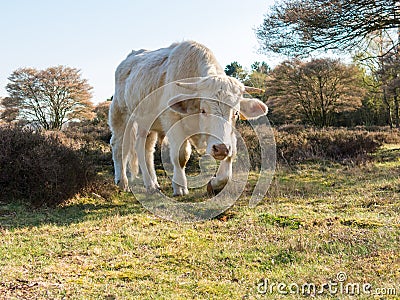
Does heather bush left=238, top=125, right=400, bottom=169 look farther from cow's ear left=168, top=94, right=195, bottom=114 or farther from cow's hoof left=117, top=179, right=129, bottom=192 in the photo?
cow's ear left=168, top=94, right=195, bottom=114

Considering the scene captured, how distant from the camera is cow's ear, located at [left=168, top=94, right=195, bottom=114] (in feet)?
17.4

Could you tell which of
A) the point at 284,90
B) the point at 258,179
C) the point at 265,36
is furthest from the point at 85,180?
the point at 284,90

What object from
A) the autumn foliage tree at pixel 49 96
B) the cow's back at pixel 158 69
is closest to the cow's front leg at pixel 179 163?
the cow's back at pixel 158 69

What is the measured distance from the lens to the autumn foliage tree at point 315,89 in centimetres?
2798

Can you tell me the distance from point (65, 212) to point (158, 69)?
2.72 metres

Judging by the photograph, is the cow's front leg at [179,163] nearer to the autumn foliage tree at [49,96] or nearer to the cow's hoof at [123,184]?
the cow's hoof at [123,184]

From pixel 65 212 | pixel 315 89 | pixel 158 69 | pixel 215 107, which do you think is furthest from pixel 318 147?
pixel 315 89

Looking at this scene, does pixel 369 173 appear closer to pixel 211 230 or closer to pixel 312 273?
pixel 211 230

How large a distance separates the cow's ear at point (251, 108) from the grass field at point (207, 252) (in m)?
1.24

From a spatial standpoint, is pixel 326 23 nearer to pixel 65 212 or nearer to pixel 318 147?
pixel 318 147

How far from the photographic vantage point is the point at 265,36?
43.4 ft

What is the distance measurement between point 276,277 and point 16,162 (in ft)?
14.3

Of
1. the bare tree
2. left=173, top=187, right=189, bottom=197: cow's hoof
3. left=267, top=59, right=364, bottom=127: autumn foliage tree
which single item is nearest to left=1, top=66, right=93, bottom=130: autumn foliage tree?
left=267, top=59, right=364, bottom=127: autumn foliage tree

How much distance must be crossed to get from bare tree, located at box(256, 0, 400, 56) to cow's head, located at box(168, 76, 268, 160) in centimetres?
722
